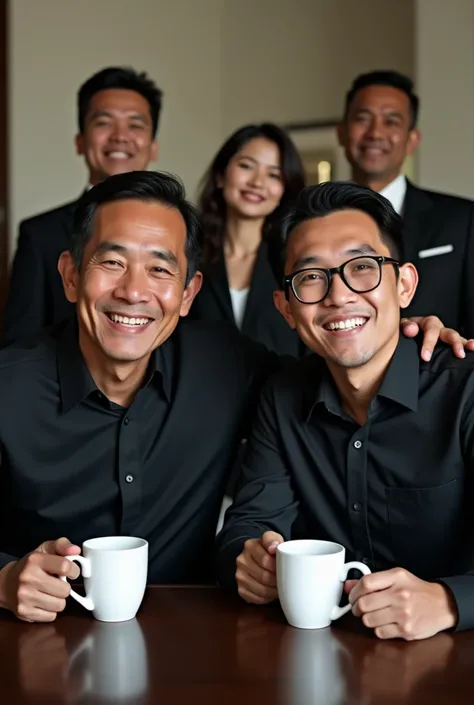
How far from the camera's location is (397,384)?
1.66 meters

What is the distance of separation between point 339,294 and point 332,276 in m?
0.04

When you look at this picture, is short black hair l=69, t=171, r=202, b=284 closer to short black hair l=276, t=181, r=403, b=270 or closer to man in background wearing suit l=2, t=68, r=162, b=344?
short black hair l=276, t=181, r=403, b=270

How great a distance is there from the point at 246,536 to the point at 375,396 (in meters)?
0.34

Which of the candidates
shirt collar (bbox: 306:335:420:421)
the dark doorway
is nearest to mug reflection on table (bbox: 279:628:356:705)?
shirt collar (bbox: 306:335:420:421)

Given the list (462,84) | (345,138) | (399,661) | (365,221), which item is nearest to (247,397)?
(365,221)

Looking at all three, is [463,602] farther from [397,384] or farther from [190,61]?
[190,61]

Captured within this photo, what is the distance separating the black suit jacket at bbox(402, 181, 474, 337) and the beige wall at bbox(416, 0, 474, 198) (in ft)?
3.88

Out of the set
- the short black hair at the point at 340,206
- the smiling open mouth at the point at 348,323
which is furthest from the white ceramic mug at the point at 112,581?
the short black hair at the point at 340,206

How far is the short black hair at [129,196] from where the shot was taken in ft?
6.03

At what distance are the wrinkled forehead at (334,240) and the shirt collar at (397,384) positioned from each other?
0.63 feet

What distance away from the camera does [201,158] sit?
534cm

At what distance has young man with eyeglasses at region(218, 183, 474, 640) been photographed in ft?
5.34

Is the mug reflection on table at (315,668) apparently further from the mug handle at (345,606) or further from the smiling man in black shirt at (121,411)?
the smiling man in black shirt at (121,411)

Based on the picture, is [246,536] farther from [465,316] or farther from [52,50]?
[52,50]
